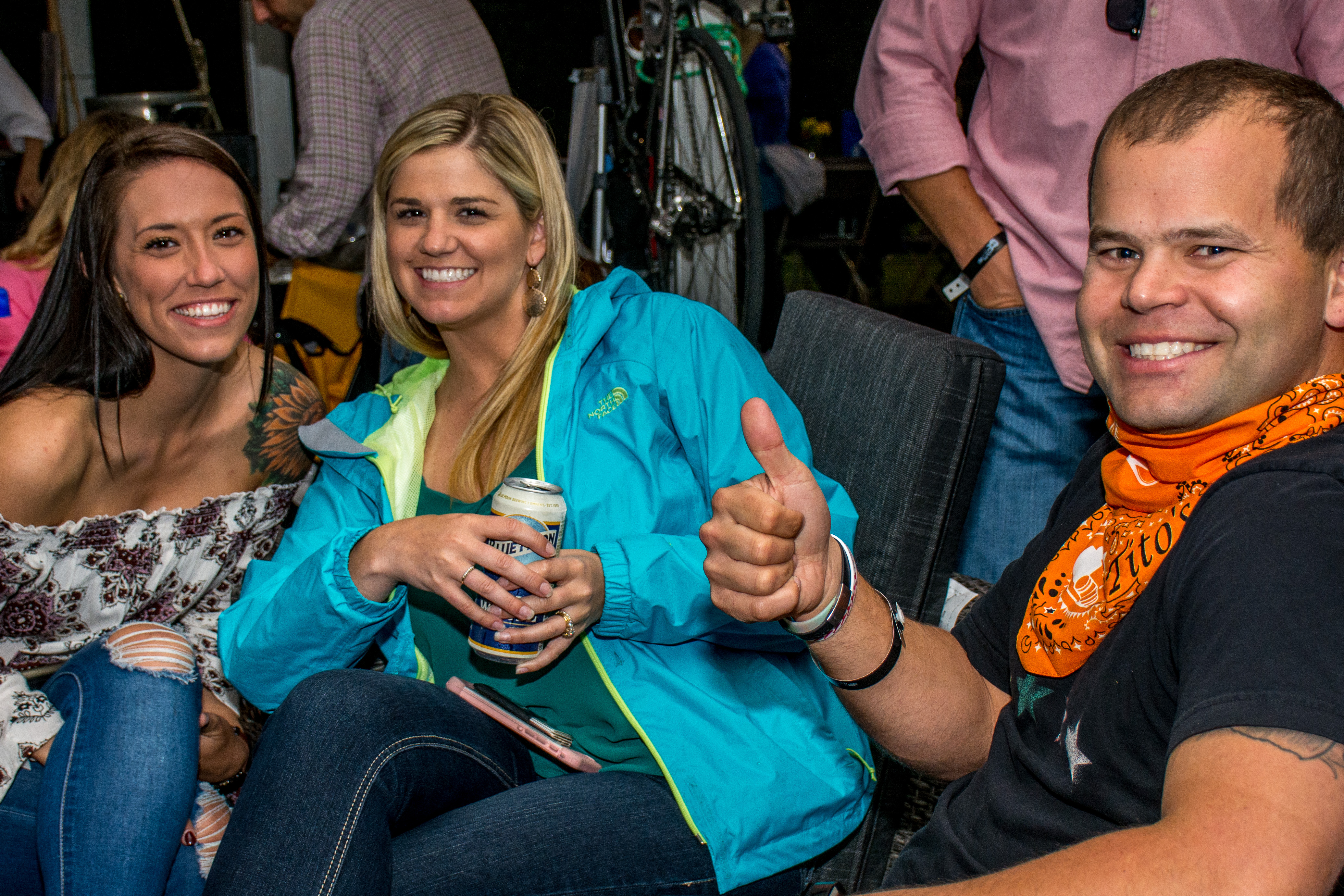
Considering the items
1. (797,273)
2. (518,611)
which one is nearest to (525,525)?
(518,611)

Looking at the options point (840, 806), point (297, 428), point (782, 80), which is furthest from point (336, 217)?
point (840, 806)

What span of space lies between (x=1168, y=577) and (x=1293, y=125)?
0.38 m

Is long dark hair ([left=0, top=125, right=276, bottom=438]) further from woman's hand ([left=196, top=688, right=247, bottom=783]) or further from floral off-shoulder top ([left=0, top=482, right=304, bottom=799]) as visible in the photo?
woman's hand ([left=196, top=688, right=247, bottom=783])

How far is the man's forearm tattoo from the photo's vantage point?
621 millimetres

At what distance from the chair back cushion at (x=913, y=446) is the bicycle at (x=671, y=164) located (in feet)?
6.51

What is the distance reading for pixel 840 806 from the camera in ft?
4.38

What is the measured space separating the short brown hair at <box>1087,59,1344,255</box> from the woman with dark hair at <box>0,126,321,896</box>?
57.0 inches

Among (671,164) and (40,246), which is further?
(671,164)

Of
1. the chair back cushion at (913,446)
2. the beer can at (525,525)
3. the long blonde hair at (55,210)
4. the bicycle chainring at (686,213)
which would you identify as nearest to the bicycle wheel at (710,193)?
the bicycle chainring at (686,213)

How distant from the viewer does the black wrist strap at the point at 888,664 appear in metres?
1.06

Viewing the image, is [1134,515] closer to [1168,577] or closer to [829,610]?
[1168,577]

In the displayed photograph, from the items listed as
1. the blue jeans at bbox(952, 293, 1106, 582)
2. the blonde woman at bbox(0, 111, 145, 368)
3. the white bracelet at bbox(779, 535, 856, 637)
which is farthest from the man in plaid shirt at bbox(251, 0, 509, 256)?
the white bracelet at bbox(779, 535, 856, 637)

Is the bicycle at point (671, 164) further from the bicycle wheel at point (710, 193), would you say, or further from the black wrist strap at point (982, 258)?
the black wrist strap at point (982, 258)

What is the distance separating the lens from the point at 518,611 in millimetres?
1220
